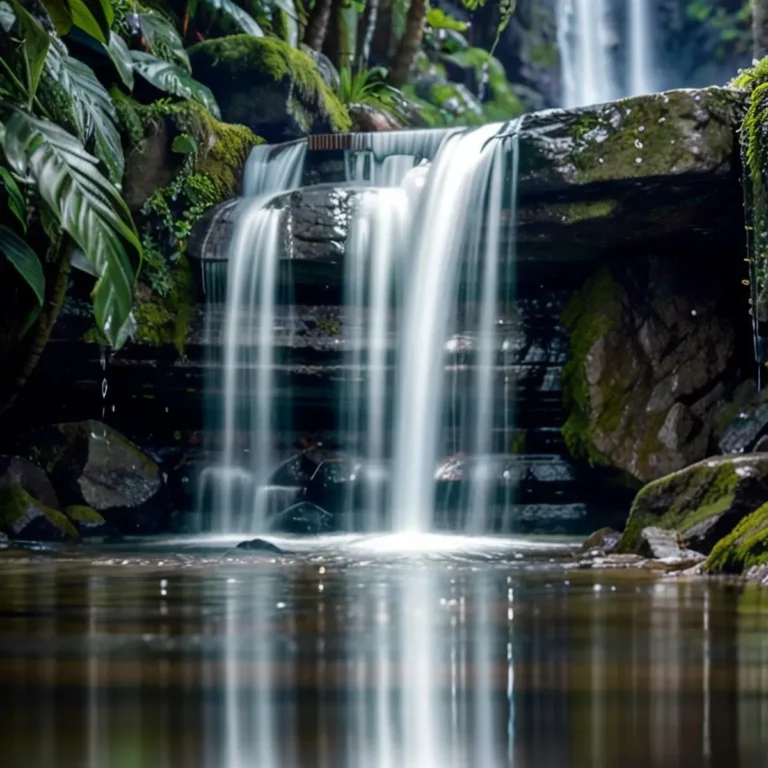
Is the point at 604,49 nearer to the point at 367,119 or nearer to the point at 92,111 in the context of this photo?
the point at 367,119

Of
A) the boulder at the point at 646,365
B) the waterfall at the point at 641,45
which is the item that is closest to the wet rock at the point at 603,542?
the boulder at the point at 646,365

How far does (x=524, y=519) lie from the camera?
41.1 feet

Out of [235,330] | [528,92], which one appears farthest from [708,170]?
[528,92]

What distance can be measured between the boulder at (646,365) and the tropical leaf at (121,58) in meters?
4.82

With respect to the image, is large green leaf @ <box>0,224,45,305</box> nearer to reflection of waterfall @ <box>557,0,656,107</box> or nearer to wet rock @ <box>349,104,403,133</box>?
wet rock @ <box>349,104,403,133</box>

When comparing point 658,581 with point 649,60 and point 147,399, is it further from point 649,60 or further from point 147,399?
point 649,60

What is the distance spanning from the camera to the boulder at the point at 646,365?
12609mm

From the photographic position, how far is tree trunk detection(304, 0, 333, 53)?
725 inches

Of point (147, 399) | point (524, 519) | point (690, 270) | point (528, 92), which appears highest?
point (528, 92)

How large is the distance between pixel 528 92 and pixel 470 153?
11.9 meters

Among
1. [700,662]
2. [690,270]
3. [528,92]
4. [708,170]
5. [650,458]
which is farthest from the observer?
[528,92]

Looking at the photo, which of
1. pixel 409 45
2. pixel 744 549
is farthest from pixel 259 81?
pixel 744 549

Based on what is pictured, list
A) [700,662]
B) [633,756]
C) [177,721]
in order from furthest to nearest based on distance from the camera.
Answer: [700,662]
[177,721]
[633,756]

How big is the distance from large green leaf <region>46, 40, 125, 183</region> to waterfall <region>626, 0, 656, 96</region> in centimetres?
1439
